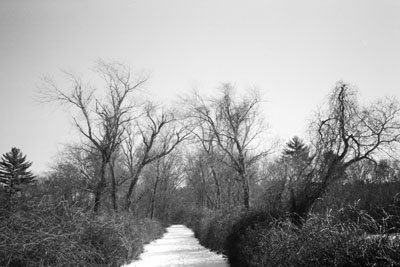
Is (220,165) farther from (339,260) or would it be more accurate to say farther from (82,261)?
(339,260)

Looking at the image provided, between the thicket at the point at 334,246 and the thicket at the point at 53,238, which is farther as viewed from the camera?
the thicket at the point at 53,238

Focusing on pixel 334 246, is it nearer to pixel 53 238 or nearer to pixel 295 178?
pixel 53 238

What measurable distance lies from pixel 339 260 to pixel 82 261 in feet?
17.6

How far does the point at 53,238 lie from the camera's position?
604 centimetres

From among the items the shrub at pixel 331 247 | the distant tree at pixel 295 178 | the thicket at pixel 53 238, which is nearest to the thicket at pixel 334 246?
the shrub at pixel 331 247

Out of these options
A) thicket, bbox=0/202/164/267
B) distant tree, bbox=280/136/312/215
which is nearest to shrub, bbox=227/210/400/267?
distant tree, bbox=280/136/312/215

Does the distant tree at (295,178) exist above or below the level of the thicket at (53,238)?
Result: above

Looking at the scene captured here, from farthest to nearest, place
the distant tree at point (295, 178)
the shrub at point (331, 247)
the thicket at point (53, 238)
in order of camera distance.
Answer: the distant tree at point (295, 178) < the thicket at point (53, 238) < the shrub at point (331, 247)

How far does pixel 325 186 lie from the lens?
9648 mm

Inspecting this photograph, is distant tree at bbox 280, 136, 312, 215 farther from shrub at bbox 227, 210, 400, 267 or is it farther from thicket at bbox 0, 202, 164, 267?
thicket at bbox 0, 202, 164, 267

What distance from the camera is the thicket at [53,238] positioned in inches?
219

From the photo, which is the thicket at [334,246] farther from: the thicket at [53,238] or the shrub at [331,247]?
the thicket at [53,238]

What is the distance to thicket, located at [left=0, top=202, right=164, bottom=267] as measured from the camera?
557cm

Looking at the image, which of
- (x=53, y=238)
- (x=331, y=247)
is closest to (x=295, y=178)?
(x=331, y=247)
